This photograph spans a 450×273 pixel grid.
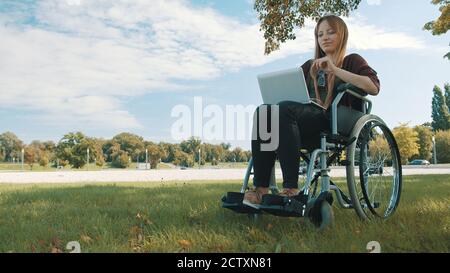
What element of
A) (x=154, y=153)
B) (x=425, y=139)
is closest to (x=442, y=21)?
(x=154, y=153)

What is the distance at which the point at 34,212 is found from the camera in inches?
131

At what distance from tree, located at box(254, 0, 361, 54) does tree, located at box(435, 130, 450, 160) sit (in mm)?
37844

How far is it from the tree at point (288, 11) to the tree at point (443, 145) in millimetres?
37844

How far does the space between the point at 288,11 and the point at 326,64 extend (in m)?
5.28

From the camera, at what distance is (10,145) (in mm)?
42812

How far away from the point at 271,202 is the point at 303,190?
221mm

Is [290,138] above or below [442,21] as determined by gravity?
below

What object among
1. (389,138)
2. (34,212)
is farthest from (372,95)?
(34,212)

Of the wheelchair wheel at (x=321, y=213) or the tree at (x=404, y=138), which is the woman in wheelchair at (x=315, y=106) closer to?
the wheelchair wheel at (x=321, y=213)

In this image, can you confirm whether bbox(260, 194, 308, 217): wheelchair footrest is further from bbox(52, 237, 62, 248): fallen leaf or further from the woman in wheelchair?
bbox(52, 237, 62, 248): fallen leaf

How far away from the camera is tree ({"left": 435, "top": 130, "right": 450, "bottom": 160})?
40.5 metres

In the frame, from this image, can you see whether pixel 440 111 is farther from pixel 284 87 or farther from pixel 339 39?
pixel 284 87

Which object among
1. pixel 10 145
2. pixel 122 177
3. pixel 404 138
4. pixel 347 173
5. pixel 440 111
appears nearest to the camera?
pixel 347 173

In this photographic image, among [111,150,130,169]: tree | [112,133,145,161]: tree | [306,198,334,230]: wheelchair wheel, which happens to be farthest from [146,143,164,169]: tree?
[306,198,334,230]: wheelchair wheel
